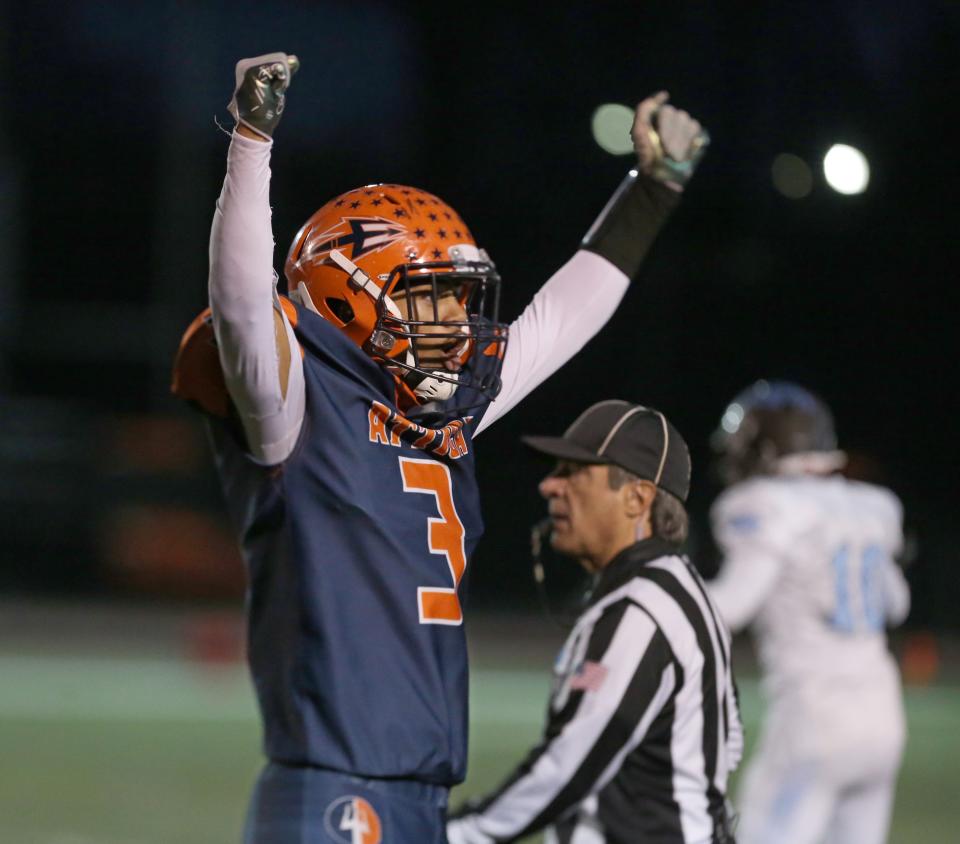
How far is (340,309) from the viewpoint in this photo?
2752 millimetres

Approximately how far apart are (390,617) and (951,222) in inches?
604

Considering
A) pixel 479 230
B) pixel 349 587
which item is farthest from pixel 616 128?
pixel 479 230

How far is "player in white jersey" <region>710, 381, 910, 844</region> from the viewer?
5090 mm

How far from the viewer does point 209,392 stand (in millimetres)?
2469

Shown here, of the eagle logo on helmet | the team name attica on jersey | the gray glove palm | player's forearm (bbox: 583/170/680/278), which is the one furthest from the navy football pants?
player's forearm (bbox: 583/170/680/278)

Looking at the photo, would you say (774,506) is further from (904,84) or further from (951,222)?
(951,222)

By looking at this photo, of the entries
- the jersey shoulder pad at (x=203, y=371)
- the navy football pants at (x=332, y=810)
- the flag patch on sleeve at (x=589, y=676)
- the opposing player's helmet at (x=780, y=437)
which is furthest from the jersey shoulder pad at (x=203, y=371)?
the opposing player's helmet at (x=780, y=437)

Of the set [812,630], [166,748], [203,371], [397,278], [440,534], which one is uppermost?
[397,278]

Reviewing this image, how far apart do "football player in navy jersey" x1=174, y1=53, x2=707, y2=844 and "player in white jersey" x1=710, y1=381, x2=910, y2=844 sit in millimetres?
2500

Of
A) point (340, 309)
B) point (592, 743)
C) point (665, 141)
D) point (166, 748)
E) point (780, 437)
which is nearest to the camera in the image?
point (340, 309)

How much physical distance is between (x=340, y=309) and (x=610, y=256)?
764mm

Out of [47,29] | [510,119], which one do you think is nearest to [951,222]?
[510,119]

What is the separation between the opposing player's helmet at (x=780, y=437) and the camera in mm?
5340

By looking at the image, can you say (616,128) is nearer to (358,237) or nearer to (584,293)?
(584,293)
